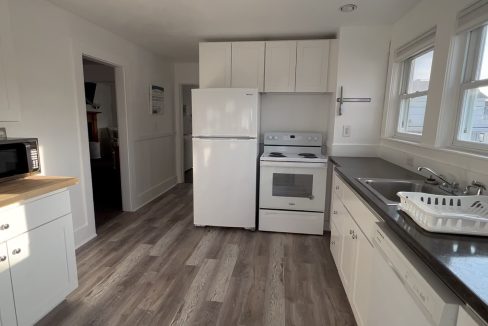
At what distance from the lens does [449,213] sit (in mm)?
1021

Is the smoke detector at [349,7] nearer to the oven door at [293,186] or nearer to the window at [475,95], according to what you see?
the window at [475,95]

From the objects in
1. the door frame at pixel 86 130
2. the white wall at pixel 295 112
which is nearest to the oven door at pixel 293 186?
the white wall at pixel 295 112

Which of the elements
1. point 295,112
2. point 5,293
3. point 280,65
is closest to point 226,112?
point 280,65

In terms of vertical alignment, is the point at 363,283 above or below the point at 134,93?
below

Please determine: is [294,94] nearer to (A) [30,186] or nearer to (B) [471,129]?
(B) [471,129]

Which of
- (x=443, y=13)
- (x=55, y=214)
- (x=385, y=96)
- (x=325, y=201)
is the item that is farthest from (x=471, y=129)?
(x=55, y=214)

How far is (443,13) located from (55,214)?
2924mm

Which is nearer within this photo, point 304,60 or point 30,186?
point 30,186

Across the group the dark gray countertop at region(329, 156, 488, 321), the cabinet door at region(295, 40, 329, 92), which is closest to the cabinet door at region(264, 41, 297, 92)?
the cabinet door at region(295, 40, 329, 92)

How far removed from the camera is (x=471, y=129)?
171 cm

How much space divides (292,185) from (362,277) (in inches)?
61.7

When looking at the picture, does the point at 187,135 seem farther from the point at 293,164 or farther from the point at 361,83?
the point at 361,83

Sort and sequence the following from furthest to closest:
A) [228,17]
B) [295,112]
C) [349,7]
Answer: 1. [295,112]
2. [228,17]
3. [349,7]

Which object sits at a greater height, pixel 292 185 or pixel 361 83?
pixel 361 83
